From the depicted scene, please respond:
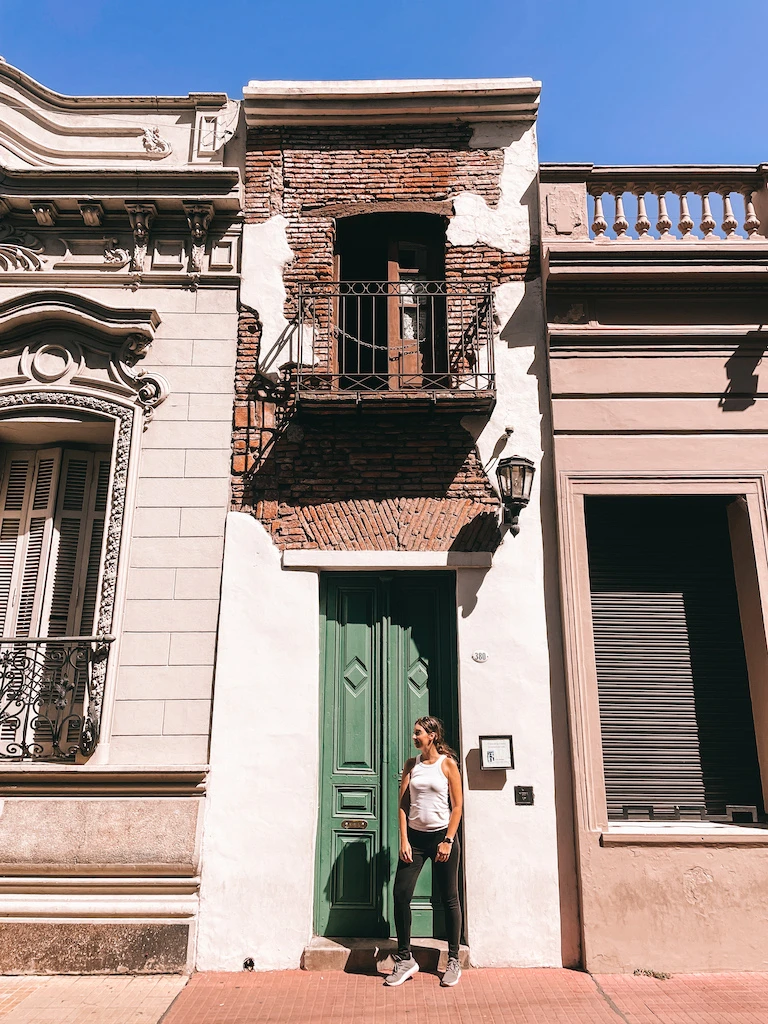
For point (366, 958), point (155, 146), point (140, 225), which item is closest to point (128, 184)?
point (140, 225)

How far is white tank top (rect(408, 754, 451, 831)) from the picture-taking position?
5.51 meters

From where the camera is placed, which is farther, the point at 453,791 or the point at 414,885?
the point at 453,791

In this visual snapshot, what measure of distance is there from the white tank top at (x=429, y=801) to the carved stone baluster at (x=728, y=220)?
6.12m

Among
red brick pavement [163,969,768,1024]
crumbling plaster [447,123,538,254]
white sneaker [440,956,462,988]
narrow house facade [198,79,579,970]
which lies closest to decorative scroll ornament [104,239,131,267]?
narrow house facade [198,79,579,970]

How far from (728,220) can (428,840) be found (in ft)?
21.9

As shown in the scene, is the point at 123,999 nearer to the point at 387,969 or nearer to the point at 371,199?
the point at 387,969

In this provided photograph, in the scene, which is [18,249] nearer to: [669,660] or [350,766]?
[350,766]

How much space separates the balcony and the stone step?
15.2ft

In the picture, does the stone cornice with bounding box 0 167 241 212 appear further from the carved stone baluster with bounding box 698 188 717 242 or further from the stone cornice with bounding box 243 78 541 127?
the carved stone baluster with bounding box 698 188 717 242

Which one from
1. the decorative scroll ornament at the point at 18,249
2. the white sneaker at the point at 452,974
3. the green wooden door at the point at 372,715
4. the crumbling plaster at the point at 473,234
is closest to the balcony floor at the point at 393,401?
the crumbling plaster at the point at 473,234

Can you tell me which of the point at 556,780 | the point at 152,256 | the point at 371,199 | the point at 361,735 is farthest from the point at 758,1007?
the point at 152,256

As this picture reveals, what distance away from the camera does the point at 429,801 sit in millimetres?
5523

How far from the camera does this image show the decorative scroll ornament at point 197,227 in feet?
24.7

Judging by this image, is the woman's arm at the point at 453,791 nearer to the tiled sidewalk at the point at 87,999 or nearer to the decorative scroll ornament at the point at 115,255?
the tiled sidewalk at the point at 87,999
